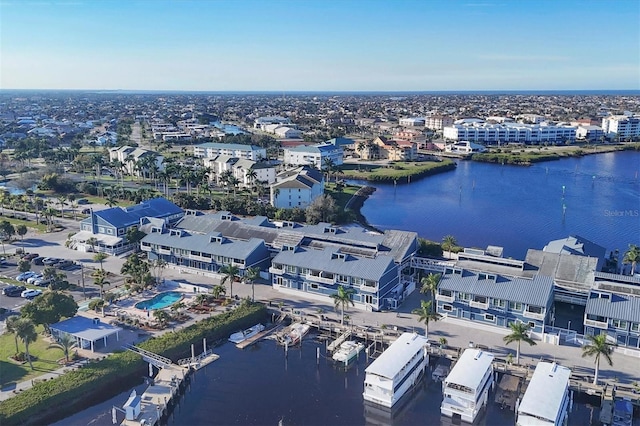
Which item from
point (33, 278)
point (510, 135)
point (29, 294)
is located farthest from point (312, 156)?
point (29, 294)

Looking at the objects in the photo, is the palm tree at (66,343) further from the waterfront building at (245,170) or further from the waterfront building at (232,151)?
the waterfront building at (232,151)

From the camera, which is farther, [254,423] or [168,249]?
[168,249]

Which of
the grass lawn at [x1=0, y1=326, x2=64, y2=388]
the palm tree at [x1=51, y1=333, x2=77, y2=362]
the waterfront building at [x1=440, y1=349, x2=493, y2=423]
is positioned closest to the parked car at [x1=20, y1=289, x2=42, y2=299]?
the grass lawn at [x1=0, y1=326, x2=64, y2=388]

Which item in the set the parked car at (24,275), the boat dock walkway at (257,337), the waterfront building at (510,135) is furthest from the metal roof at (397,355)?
the waterfront building at (510,135)

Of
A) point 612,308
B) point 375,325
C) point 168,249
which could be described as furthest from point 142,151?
point 612,308

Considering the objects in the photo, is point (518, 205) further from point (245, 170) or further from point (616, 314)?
point (616, 314)

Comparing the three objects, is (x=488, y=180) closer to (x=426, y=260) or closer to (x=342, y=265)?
(x=426, y=260)
